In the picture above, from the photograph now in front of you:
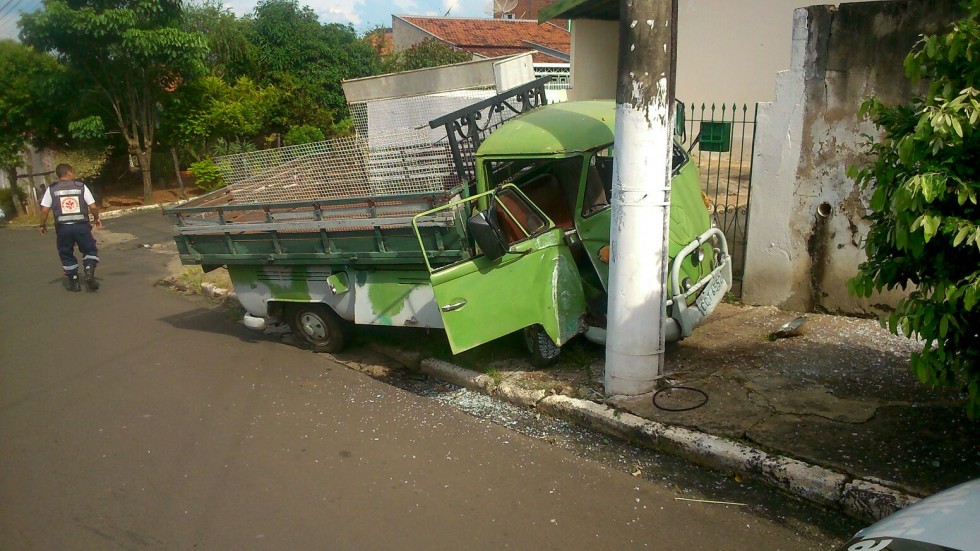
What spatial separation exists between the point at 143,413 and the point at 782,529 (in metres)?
4.74

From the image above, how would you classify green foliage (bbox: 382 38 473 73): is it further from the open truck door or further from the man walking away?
the open truck door

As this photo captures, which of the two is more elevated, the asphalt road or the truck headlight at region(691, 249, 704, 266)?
the truck headlight at region(691, 249, 704, 266)

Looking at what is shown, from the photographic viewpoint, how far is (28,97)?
18406mm

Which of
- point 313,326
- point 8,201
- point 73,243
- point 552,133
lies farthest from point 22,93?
point 552,133

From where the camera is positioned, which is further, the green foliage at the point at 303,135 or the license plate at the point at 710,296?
the green foliage at the point at 303,135

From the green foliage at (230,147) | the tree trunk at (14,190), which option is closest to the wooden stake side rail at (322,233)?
the green foliage at (230,147)

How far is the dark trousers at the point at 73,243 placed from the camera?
31.3 feet

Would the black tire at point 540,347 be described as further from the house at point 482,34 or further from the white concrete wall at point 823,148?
the house at point 482,34

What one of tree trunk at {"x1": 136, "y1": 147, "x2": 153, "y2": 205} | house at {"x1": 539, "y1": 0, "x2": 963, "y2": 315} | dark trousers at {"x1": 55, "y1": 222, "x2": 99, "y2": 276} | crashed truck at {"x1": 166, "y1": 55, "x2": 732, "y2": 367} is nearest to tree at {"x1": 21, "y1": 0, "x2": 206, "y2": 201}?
tree trunk at {"x1": 136, "y1": 147, "x2": 153, "y2": 205}

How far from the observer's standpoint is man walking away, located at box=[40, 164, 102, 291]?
9422 mm

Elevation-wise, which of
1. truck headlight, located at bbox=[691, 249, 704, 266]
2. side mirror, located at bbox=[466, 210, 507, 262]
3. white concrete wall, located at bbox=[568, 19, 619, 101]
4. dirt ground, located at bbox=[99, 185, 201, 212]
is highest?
white concrete wall, located at bbox=[568, 19, 619, 101]

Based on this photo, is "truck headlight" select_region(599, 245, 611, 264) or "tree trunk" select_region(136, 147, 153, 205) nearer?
"truck headlight" select_region(599, 245, 611, 264)

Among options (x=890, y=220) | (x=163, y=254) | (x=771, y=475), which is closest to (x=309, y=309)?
(x=771, y=475)

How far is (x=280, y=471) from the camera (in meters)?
4.56
